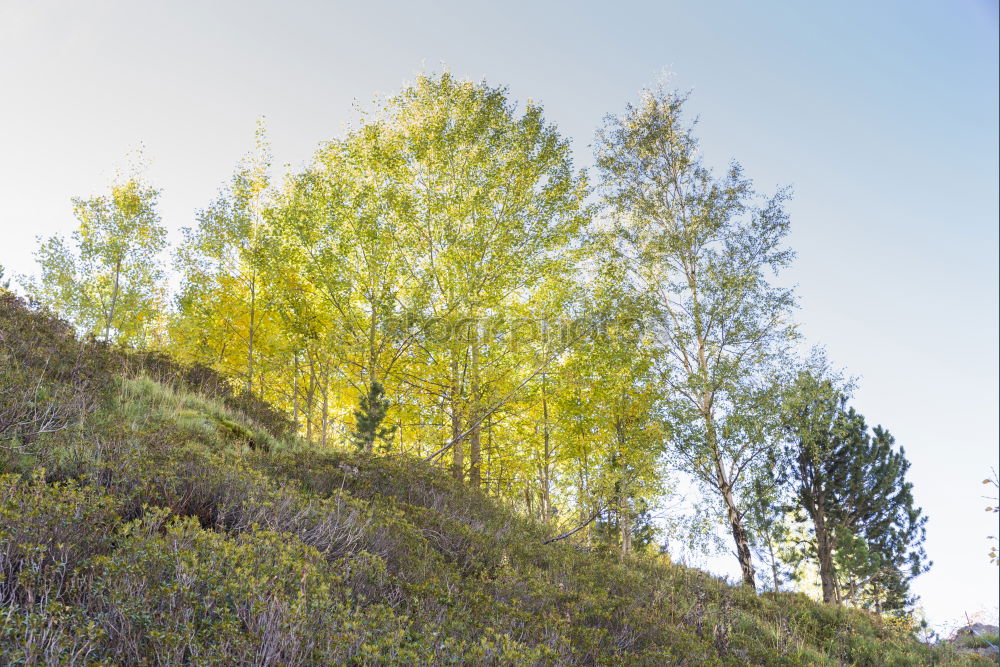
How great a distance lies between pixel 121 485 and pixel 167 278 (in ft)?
64.5

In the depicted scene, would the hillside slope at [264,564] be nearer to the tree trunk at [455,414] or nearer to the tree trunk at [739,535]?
the tree trunk at [739,535]

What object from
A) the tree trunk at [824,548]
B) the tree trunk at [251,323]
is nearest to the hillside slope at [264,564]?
the tree trunk at [251,323]

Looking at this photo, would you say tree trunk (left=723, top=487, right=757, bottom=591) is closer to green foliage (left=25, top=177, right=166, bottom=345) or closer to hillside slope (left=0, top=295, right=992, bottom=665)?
hillside slope (left=0, top=295, right=992, bottom=665)

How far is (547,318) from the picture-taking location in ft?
39.7

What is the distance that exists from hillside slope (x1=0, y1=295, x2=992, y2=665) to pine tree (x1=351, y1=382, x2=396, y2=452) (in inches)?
59.4

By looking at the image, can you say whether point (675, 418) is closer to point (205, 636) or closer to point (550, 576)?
point (550, 576)

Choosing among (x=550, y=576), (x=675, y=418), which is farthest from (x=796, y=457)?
(x=550, y=576)

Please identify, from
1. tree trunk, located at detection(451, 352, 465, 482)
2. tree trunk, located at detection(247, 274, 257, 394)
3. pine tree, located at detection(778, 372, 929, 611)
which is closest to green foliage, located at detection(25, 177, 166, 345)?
tree trunk, located at detection(247, 274, 257, 394)

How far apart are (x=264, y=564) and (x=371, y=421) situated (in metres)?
6.04

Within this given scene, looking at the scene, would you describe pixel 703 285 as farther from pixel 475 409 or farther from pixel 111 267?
pixel 111 267

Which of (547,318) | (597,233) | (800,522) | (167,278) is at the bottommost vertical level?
(800,522)

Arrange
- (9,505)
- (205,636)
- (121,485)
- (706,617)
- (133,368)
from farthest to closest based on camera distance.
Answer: (133,368)
(706,617)
(121,485)
(9,505)
(205,636)

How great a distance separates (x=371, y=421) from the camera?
29.9ft

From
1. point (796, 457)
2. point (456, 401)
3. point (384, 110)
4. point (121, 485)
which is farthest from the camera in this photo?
point (796, 457)
